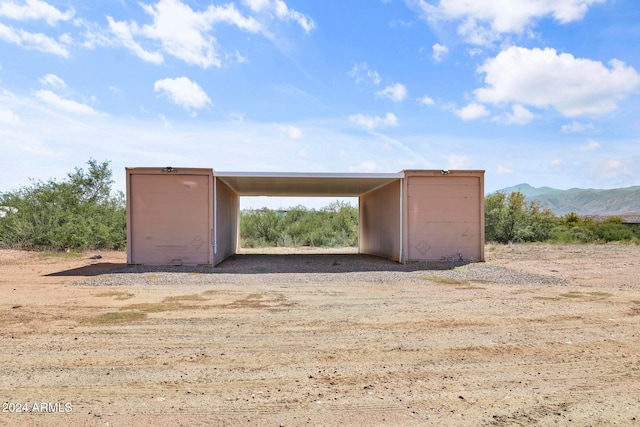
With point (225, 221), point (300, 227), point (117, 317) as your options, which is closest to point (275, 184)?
point (225, 221)

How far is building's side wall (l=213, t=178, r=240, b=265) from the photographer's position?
1494 cm

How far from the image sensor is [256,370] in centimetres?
434

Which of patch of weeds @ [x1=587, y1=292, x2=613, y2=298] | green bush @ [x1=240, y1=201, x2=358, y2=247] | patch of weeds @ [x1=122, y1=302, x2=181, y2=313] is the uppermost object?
green bush @ [x1=240, y1=201, x2=358, y2=247]

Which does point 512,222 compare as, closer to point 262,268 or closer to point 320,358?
point 262,268

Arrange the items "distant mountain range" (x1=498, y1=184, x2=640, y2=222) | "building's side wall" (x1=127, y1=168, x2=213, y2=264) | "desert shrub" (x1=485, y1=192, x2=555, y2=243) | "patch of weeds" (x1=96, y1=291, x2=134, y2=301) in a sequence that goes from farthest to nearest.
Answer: "distant mountain range" (x1=498, y1=184, x2=640, y2=222)
"desert shrub" (x1=485, y1=192, x2=555, y2=243)
"building's side wall" (x1=127, y1=168, x2=213, y2=264)
"patch of weeds" (x1=96, y1=291, x2=134, y2=301)

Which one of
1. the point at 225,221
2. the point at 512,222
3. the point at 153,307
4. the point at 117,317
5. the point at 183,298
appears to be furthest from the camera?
the point at 512,222

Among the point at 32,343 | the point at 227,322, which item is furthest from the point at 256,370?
the point at 32,343

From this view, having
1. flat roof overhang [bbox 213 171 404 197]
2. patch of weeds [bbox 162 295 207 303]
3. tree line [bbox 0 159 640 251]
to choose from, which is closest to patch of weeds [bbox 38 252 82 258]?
tree line [bbox 0 159 640 251]

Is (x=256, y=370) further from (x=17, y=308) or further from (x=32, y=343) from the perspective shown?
(x=17, y=308)

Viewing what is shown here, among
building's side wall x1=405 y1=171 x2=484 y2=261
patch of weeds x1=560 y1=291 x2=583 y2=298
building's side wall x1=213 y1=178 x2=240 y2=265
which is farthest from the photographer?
building's side wall x1=213 y1=178 x2=240 y2=265

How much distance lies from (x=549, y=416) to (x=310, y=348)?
2.53 meters

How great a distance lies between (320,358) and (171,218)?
10.2 m

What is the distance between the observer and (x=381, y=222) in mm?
18016

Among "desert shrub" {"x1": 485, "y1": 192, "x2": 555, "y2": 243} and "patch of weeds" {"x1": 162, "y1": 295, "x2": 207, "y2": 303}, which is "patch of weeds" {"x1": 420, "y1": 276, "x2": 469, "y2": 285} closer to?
"patch of weeds" {"x1": 162, "y1": 295, "x2": 207, "y2": 303}
